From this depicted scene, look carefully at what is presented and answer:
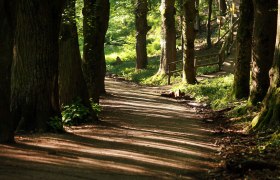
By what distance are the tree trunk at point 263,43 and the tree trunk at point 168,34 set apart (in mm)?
15672

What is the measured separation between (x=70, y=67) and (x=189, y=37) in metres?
12.5

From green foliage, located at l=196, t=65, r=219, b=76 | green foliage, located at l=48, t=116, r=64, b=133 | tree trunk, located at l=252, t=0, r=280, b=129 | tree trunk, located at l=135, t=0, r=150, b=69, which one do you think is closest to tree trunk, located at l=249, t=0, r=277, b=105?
tree trunk, located at l=252, t=0, r=280, b=129

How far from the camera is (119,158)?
944 cm

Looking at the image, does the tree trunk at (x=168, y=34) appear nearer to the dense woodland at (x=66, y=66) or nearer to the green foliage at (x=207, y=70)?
the green foliage at (x=207, y=70)

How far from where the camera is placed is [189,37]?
25875 mm

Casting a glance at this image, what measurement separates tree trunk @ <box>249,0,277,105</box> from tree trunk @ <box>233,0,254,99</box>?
2450 millimetres

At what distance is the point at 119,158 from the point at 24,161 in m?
1.94

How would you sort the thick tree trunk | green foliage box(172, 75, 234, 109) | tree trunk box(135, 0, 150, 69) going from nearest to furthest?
the thick tree trunk, green foliage box(172, 75, 234, 109), tree trunk box(135, 0, 150, 69)

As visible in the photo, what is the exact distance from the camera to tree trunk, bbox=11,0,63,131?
11.4 metres

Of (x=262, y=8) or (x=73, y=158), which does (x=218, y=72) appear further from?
(x=73, y=158)

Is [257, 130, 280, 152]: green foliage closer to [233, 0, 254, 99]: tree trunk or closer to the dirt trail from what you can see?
the dirt trail

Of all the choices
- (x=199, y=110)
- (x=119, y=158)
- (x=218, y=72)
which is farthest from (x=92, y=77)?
(x=218, y=72)

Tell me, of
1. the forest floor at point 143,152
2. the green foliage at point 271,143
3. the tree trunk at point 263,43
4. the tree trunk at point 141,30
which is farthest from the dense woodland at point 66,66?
the tree trunk at point 141,30

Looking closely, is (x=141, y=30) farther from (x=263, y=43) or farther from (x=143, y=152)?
(x=143, y=152)
